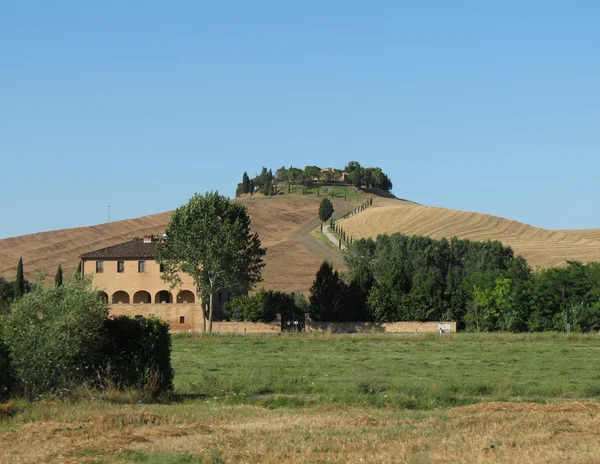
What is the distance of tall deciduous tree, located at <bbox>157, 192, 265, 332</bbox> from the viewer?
74.9 metres

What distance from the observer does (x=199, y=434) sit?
1756 cm

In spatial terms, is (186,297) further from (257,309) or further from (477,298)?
(477,298)

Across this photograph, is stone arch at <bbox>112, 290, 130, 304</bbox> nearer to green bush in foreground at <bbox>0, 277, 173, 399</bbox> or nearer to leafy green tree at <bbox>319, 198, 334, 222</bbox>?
green bush in foreground at <bbox>0, 277, 173, 399</bbox>

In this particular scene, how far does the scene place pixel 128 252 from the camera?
8725 cm

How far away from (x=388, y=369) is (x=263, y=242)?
119 m

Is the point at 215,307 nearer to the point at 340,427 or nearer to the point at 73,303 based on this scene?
the point at 73,303

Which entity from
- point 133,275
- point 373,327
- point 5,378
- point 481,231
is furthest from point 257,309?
point 481,231

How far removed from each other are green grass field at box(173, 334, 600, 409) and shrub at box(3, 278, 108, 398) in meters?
3.50

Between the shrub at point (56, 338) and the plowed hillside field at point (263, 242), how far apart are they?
300 feet

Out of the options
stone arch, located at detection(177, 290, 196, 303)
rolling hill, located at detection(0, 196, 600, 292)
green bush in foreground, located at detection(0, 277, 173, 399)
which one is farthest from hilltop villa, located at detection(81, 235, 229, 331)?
green bush in foreground, located at detection(0, 277, 173, 399)

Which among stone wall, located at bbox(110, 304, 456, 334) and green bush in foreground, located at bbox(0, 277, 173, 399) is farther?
stone wall, located at bbox(110, 304, 456, 334)

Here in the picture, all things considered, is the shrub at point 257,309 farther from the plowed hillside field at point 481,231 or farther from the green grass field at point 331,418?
the plowed hillside field at point 481,231

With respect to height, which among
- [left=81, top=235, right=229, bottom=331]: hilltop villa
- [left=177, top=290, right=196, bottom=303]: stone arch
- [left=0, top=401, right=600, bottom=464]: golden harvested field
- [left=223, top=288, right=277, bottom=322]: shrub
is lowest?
[left=0, top=401, right=600, bottom=464]: golden harvested field

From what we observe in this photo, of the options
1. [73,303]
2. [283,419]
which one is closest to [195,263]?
[73,303]
